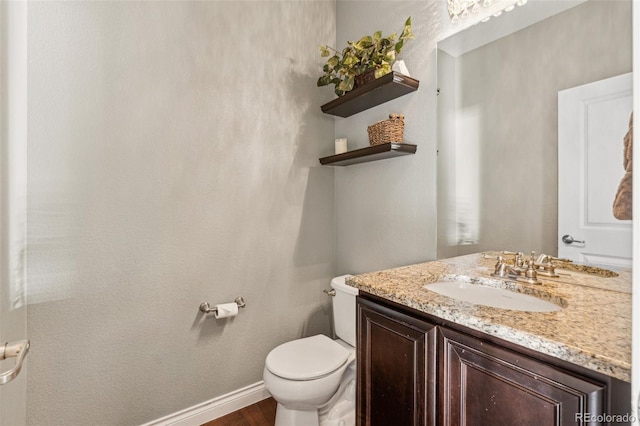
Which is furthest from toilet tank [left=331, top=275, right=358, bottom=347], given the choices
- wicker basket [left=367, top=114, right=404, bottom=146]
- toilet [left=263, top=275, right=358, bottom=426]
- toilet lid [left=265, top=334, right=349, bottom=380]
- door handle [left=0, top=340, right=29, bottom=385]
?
door handle [left=0, top=340, right=29, bottom=385]

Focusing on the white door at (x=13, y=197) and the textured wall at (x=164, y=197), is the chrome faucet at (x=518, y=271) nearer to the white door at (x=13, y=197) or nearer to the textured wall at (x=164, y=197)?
the textured wall at (x=164, y=197)

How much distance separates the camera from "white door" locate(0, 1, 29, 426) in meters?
0.94

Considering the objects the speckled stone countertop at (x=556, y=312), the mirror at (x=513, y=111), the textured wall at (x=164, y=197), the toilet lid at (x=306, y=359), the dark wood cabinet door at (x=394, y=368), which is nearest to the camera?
the speckled stone countertop at (x=556, y=312)

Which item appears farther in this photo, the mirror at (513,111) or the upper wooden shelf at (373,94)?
the upper wooden shelf at (373,94)

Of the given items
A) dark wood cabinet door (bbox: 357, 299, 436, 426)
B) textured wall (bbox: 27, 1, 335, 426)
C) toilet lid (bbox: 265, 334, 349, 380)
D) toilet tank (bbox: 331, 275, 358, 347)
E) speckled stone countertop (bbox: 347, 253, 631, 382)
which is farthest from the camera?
toilet tank (bbox: 331, 275, 358, 347)

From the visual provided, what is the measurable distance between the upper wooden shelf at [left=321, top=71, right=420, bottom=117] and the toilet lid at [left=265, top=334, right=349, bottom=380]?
1417 millimetres

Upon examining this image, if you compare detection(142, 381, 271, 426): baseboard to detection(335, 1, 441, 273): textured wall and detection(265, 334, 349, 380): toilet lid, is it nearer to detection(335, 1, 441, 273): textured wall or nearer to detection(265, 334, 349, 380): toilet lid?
detection(265, 334, 349, 380): toilet lid

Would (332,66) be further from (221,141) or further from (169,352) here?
(169,352)


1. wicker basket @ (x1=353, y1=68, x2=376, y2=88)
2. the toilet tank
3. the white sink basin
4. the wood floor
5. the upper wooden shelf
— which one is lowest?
the wood floor

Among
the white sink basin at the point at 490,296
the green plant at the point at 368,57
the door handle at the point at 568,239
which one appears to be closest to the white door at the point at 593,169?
the door handle at the point at 568,239

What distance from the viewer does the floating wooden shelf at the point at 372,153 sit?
1.58 m

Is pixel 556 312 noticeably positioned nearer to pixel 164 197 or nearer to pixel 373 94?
pixel 373 94

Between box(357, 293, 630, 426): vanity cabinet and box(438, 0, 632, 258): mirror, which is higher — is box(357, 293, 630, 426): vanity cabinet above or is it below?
below

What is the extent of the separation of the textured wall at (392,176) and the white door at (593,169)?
57 cm
